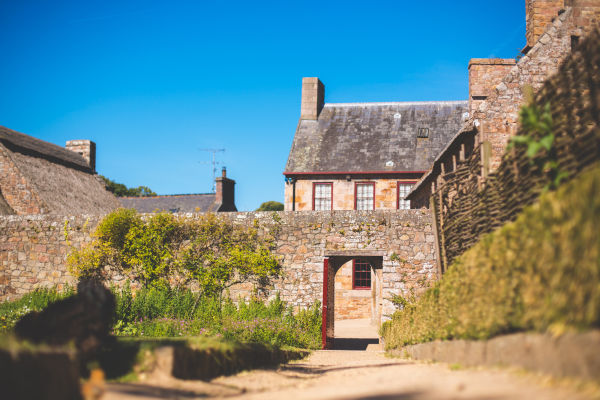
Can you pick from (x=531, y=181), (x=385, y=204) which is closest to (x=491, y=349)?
(x=531, y=181)

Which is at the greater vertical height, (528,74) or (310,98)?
(310,98)

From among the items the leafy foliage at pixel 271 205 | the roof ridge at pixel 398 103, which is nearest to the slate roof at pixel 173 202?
the roof ridge at pixel 398 103

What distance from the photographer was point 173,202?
36906mm

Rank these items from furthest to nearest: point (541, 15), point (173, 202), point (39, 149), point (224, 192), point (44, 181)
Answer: point (173, 202) < point (224, 192) < point (39, 149) < point (44, 181) < point (541, 15)

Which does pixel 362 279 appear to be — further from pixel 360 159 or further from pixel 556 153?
pixel 556 153

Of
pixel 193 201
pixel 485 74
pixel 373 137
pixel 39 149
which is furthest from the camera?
pixel 193 201

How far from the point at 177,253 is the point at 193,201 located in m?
21.8

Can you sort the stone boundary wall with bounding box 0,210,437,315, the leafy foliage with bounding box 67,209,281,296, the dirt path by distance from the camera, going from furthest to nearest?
the leafy foliage with bounding box 67,209,281,296 < the stone boundary wall with bounding box 0,210,437,315 < the dirt path

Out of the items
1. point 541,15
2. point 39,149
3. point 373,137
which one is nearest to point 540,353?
point 541,15

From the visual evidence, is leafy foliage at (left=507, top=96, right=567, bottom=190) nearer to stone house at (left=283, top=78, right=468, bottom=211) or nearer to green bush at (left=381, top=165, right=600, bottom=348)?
green bush at (left=381, top=165, right=600, bottom=348)

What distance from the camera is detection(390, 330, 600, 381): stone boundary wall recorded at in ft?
10.6

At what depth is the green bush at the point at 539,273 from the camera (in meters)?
3.35

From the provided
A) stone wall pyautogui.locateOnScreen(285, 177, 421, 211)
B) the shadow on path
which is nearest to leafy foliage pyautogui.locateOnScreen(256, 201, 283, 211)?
stone wall pyautogui.locateOnScreen(285, 177, 421, 211)

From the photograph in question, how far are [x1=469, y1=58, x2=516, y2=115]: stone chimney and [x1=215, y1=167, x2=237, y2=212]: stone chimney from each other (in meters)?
21.0
